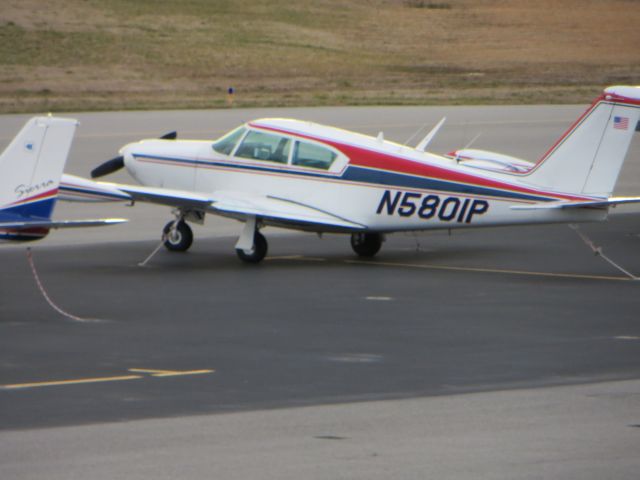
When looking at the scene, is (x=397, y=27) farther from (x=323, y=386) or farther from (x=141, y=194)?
(x=323, y=386)

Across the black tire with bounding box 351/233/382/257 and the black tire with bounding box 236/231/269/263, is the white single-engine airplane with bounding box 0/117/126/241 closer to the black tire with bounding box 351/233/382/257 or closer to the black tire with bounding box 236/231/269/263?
the black tire with bounding box 236/231/269/263

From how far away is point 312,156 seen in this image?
64.4ft

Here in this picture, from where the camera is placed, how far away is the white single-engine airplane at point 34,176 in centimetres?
1519

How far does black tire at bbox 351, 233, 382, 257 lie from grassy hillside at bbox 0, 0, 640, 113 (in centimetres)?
3196

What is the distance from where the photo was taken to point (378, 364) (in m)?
12.5

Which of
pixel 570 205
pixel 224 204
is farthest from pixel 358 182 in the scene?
pixel 570 205

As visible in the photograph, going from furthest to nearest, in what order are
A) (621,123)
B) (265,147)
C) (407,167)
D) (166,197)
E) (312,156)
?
1. (265,147)
2. (312,156)
3. (166,197)
4. (407,167)
5. (621,123)

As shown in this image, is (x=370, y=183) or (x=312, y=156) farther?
(x=312, y=156)

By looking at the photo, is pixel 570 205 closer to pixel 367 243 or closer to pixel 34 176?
pixel 367 243

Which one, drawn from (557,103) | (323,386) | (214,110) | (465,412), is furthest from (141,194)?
(557,103)

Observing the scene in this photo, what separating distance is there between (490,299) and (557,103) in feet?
134

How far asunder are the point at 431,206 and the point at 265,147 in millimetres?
2758

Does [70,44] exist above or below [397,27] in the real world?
below

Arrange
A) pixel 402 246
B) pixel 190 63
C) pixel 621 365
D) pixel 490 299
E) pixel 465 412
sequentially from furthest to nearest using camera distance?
1. pixel 190 63
2. pixel 402 246
3. pixel 490 299
4. pixel 621 365
5. pixel 465 412
